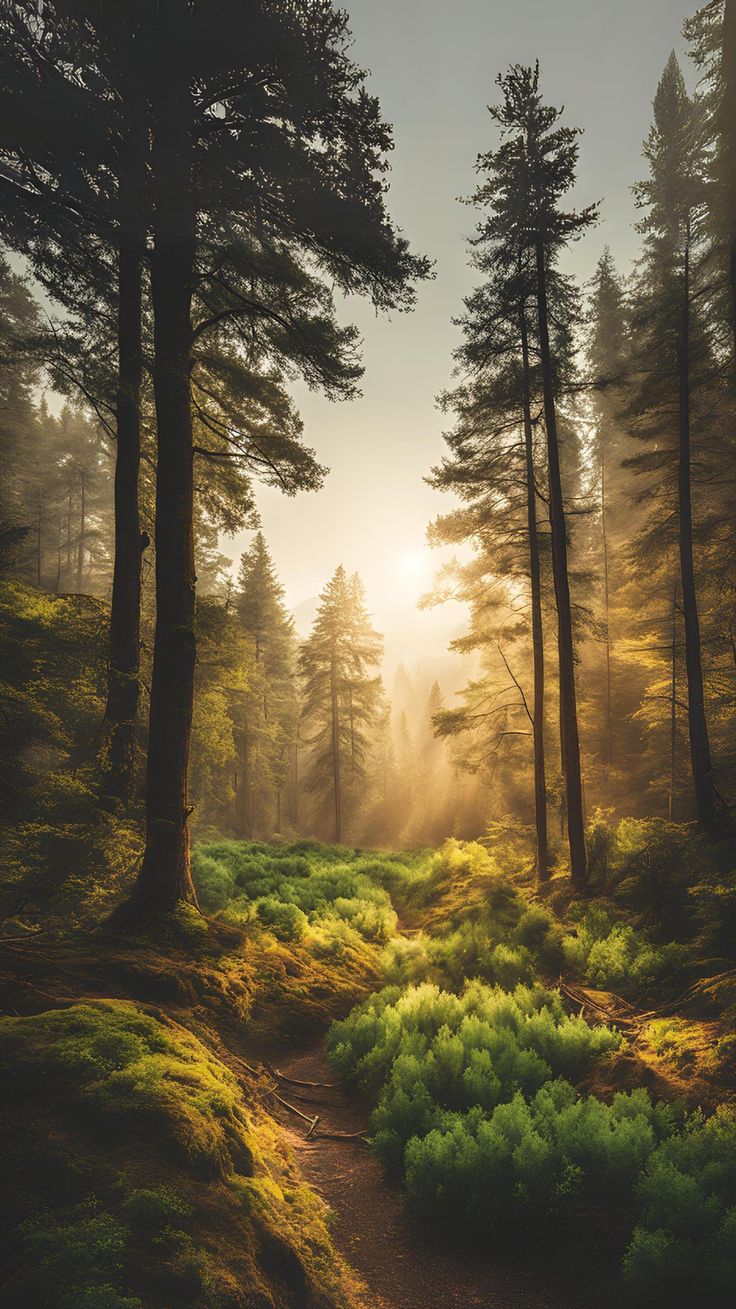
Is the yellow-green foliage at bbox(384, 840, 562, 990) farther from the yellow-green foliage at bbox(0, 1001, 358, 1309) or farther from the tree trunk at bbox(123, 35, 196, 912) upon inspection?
the yellow-green foliage at bbox(0, 1001, 358, 1309)

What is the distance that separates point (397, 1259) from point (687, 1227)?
1845 mm

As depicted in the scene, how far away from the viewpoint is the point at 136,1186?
256 centimetres

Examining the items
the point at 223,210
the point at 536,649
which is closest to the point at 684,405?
the point at 536,649

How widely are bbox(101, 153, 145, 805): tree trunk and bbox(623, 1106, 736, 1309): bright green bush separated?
22.1 feet

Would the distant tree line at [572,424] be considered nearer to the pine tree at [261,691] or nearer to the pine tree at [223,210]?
the pine tree at [223,210]

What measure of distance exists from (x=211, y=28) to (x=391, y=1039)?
11.3 meters

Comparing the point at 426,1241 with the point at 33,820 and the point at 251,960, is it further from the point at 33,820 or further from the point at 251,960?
the point at 33,820

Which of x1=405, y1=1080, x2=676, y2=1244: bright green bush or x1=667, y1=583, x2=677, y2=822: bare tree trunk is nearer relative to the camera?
x1=405, y1=1080, x2=676, y2=1244: bright green bush

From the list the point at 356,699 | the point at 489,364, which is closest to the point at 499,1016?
the point at 489,364

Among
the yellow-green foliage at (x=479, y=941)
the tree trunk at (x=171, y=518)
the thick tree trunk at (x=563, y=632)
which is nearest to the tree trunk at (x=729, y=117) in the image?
the thick tree trunk at (x=563, y=632)

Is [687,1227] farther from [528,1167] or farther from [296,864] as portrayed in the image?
[296,864]

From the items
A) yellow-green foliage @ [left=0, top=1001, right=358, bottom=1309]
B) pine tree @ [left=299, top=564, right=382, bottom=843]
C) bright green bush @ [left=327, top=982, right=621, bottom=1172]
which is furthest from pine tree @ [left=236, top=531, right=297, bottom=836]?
yellow-green foliage @ [left=0, top=1001, right=358, bottom=1309]

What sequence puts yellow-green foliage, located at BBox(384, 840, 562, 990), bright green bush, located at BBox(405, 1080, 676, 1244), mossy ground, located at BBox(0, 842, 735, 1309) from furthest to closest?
yellow-green foliage, located at BBox(384, 840, 562, 990)
bright green bush, located at BBox(405, 1080, 676, 1244)
mossy ground, located at BBox(0, 842, 735, 1309)

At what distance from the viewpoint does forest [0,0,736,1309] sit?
304 cm
